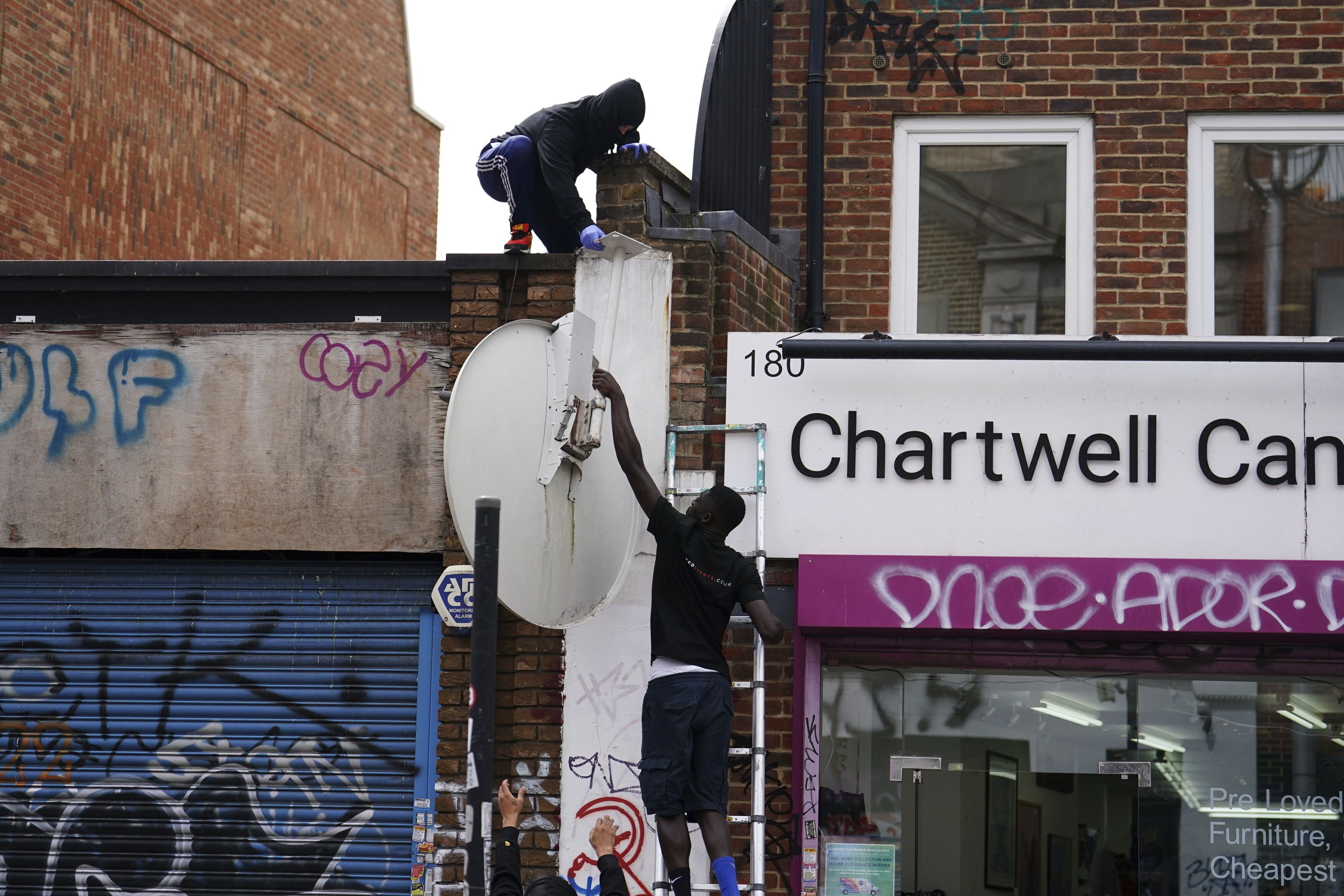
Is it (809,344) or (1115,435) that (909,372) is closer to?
(809,344)

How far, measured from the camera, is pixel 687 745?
6.50m

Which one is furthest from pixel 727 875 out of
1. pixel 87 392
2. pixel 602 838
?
pixel 87 392

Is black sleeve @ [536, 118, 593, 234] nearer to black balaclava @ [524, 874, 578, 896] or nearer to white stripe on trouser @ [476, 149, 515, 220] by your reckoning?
white stripe on trouser @ [476, 149, 515, 220]

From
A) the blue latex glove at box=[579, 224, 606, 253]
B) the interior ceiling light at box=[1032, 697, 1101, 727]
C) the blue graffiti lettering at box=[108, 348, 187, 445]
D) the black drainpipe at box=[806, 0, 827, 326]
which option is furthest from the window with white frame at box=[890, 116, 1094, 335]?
the blue graffiti lettering at box=[108, 348, 187, 445]

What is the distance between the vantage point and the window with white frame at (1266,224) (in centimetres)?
891

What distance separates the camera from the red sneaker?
8.34m

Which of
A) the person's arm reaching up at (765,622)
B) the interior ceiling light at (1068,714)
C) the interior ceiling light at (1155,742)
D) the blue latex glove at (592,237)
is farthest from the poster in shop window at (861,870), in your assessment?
the blue latex glove at (592,237)

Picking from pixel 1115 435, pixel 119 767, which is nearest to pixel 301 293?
pixel 119 767

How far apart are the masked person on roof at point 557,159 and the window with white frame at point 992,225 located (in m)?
1.78

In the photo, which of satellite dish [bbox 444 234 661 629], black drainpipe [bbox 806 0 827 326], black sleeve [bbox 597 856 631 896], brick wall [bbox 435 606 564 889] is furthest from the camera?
black drainpipe [bbox 806 0 827 326]

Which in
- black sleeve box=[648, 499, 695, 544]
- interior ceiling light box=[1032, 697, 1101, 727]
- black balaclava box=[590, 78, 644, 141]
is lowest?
interior ceiling light box=[1032, 697, 1101, 727]

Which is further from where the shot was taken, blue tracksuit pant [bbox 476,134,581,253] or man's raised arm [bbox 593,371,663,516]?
blue tracksuit pant [bbox 476,134,581,253]

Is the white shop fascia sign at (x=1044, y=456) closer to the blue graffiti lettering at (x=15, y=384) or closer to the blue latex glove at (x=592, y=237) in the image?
the blue latex glove at (x=592, y=237)

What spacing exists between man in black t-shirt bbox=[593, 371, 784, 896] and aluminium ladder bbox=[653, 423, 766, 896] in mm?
208
